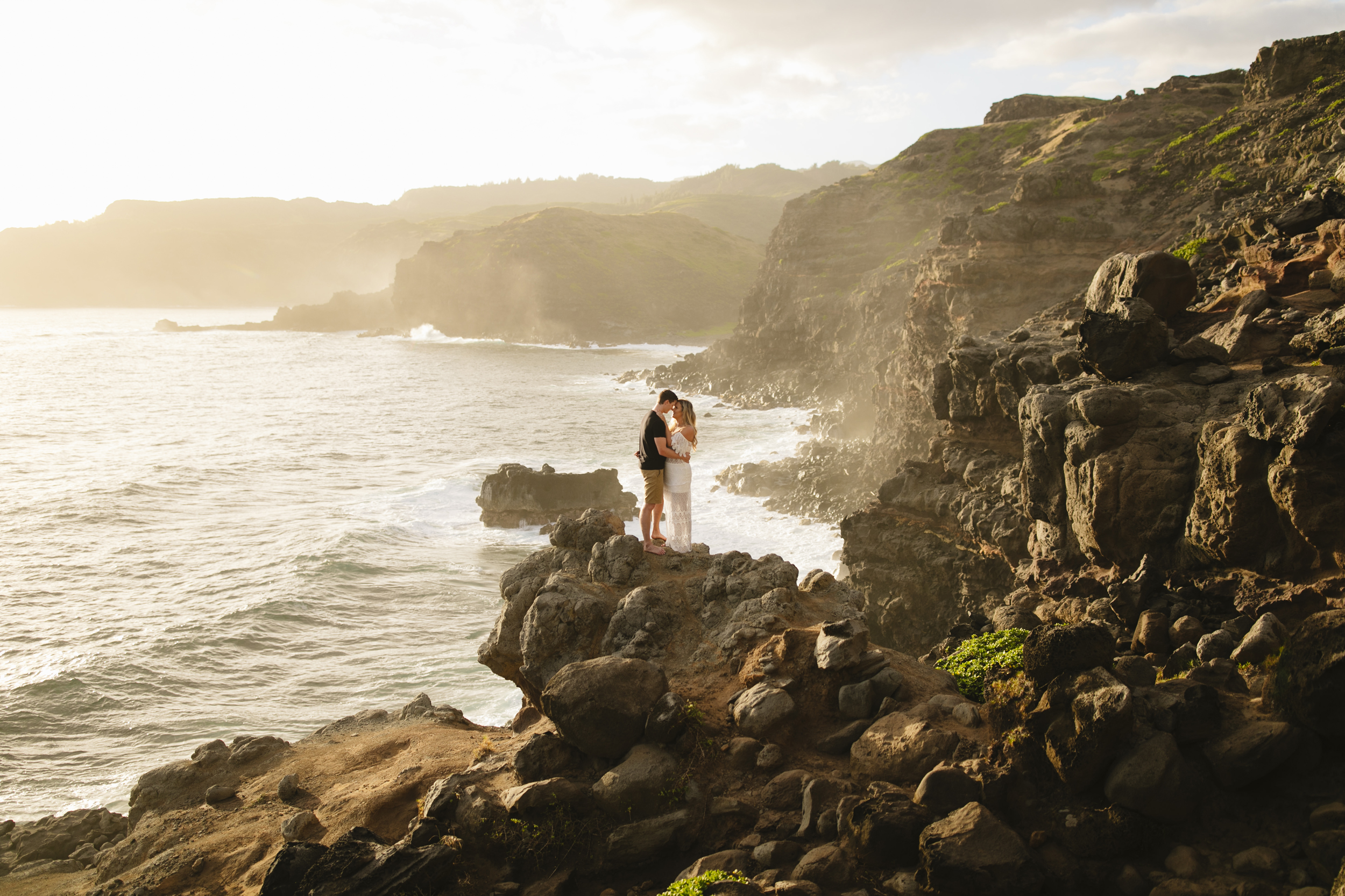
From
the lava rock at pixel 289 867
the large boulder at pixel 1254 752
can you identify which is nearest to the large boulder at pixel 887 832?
the large boulder at pixel 1254 752

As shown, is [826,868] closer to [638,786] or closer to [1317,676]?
[638,786]

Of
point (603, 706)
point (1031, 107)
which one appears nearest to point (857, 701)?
point (603, 706)

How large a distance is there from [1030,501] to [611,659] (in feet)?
29.0

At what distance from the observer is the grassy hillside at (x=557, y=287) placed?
119 m

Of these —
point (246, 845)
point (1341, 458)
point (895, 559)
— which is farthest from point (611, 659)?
point (895, 559)

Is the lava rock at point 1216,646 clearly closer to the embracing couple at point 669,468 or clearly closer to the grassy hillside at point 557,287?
the embracing couple at point 669,468

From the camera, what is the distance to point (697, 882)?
21.0 feet

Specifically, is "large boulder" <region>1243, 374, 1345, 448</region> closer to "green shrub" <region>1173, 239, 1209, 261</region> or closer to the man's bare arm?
the man's bare arm

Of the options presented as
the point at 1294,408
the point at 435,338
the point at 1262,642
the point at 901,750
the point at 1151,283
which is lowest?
the point at 901,750

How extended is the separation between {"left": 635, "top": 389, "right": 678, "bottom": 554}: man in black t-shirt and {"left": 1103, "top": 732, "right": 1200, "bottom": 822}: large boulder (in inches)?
252

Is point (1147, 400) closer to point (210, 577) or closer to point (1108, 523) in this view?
point (1108, 523)

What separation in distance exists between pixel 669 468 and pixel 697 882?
612 cm

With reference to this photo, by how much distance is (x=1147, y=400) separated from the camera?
37.2 feet

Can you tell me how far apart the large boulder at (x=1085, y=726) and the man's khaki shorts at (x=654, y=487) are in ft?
20.6
